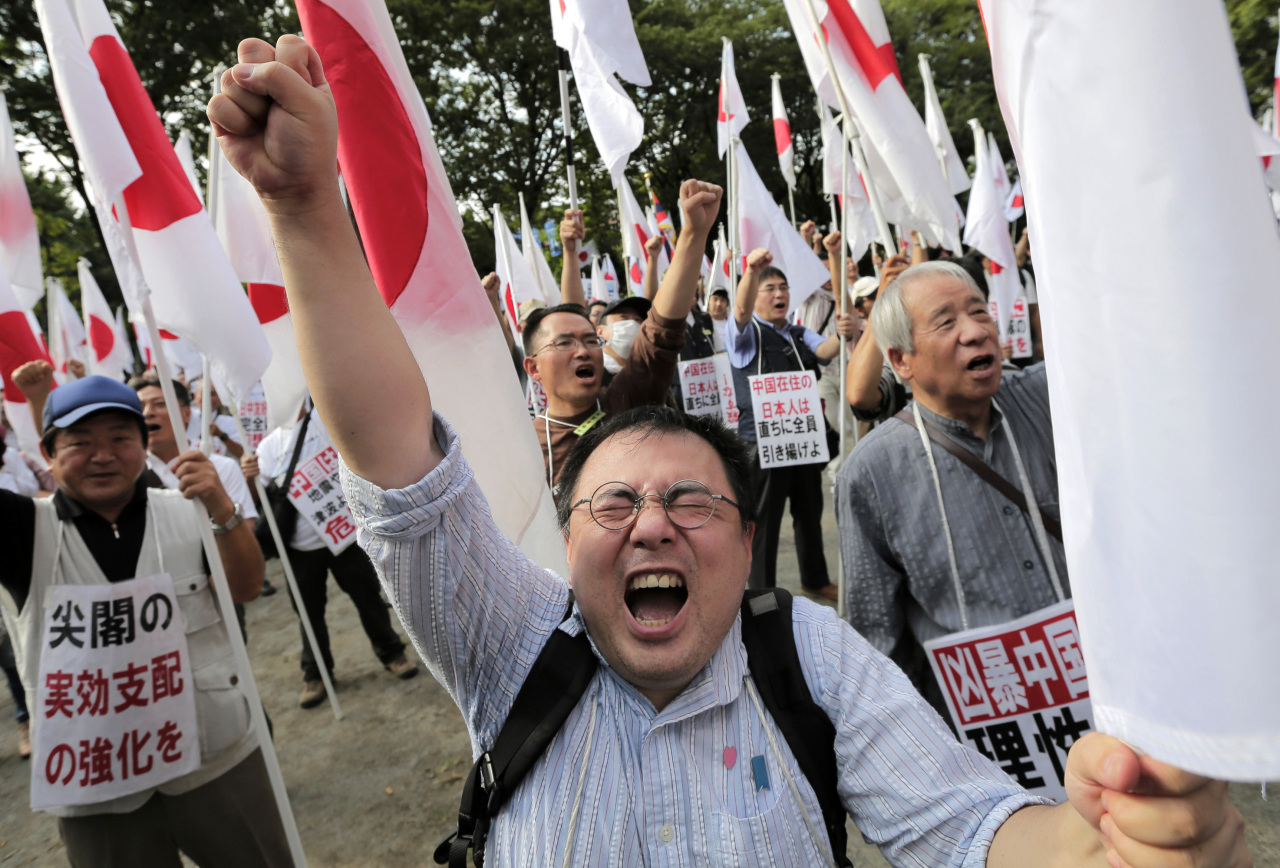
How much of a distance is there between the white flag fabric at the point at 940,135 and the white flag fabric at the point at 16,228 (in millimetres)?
5776

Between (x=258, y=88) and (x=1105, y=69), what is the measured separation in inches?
34.6

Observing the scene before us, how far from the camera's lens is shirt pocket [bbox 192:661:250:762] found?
2252 millimetres

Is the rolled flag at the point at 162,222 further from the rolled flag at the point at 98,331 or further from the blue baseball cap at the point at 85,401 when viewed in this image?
the rolled flag at the point at 98,331

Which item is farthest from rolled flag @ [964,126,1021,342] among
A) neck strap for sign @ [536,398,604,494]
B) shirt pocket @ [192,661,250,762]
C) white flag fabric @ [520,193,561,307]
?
shirt pocket @ [192,661,250,762]

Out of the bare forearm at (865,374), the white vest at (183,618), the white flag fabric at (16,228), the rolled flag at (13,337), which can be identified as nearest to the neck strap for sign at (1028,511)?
the bare forearm at (865,374)

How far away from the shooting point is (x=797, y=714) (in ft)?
3.80

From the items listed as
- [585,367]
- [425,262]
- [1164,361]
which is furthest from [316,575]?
[1164,361]

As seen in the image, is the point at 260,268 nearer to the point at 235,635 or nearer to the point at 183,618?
the point at 183,618

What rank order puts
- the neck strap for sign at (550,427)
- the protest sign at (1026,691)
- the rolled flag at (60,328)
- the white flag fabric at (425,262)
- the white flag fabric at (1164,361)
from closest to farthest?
the white flag fabric at (1164,361), the white flag fabric at (425,262), the protest sign at (1026,691), the neck strap for sign at (550,427), the rolled flag at (60,328)

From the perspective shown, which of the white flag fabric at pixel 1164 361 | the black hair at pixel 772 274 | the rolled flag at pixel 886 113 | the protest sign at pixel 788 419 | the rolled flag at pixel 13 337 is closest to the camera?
the white flag fabric at pixel 1164 361

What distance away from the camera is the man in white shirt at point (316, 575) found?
425cm

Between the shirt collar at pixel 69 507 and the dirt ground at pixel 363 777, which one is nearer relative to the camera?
the shirt collar at pixel 69 507

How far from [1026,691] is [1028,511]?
44 centimetres

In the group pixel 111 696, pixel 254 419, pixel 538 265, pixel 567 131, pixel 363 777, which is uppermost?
pixel 538 265
